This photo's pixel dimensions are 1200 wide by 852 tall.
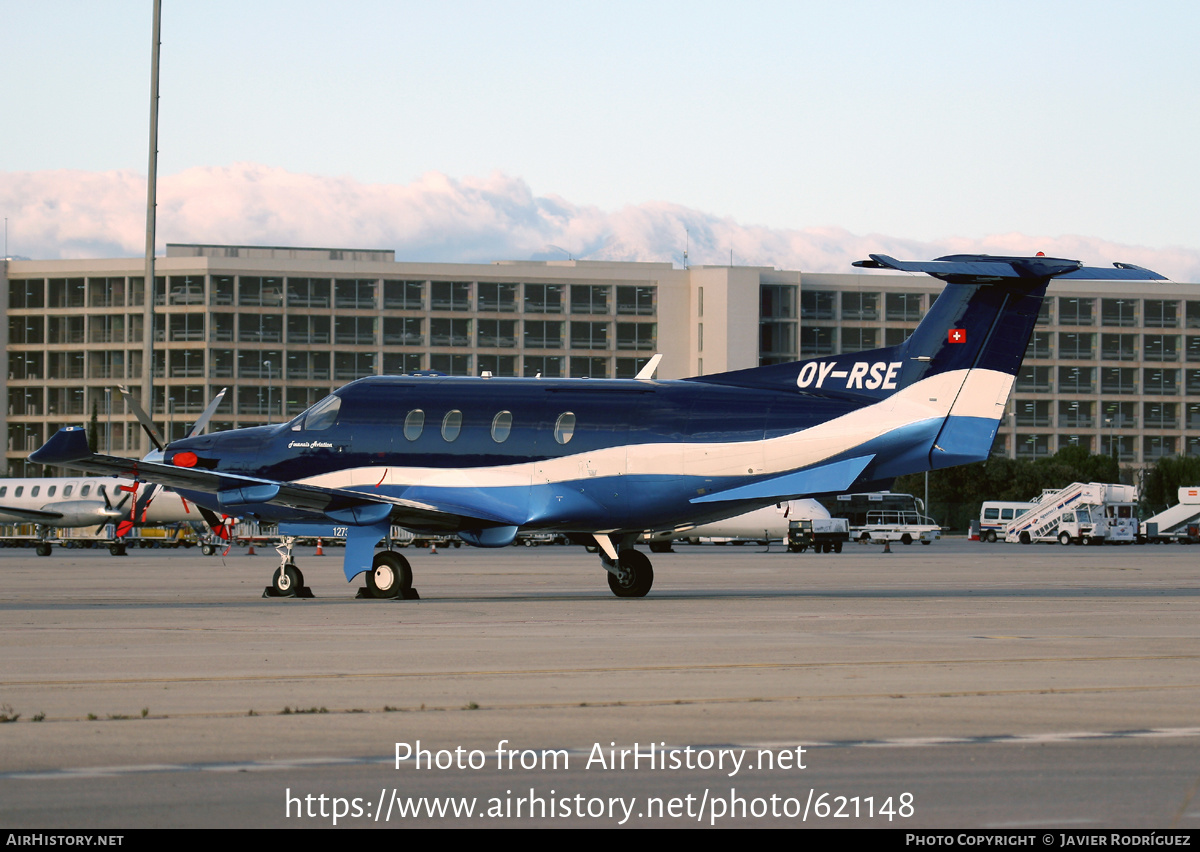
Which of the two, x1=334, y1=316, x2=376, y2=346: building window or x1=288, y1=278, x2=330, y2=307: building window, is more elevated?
x1=288, y1=278, x2=330, y2=307: building window

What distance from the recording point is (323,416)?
27.3 m

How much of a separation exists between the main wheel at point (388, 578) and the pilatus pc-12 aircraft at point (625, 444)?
3 cm

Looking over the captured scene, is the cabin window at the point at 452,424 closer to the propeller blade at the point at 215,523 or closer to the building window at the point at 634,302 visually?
the propeller blade at the point at 215,523

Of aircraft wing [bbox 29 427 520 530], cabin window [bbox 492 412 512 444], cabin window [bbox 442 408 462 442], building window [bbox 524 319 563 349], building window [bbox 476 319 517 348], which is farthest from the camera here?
building window [bbox 524 319 563 349]

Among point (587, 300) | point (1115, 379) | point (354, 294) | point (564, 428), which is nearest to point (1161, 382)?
point (1115, 379)

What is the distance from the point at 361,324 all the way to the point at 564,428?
112 metres

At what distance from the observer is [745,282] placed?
14075 cm

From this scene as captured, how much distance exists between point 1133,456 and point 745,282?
154 feet

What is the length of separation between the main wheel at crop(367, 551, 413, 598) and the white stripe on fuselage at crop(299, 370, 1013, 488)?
7.35 feet

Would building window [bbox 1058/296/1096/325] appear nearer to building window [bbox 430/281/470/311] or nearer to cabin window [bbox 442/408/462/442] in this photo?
building window [bbox 430/281/470/311]

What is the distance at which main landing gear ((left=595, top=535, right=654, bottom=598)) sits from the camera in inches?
1061

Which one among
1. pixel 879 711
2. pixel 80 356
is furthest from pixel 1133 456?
pixel 879 711

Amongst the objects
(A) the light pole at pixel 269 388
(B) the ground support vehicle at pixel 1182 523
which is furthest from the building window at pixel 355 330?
(B) the ground support vehicle at pixel 1182 523

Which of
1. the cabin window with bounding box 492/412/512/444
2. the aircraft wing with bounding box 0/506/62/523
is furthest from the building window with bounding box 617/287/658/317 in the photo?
the cabin window with bounding box 492/412/512/444
